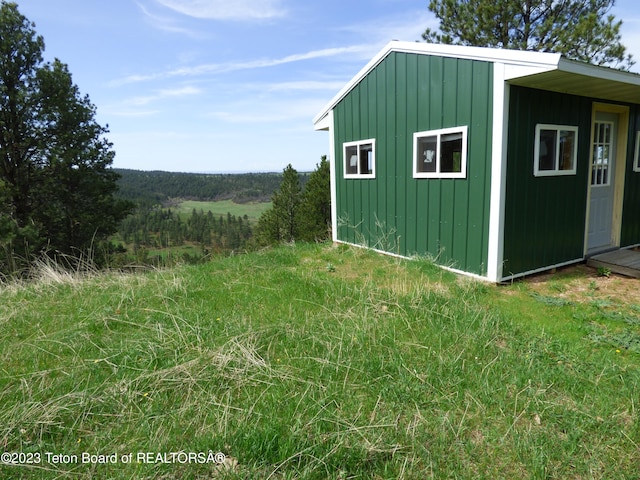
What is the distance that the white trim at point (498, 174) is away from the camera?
4.61 m

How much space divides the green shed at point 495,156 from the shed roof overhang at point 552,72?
2 cm

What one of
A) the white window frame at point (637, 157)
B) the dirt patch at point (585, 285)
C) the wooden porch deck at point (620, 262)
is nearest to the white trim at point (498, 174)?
the dirt patch at point (585, 285)

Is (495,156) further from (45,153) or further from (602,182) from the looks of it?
(45,153)

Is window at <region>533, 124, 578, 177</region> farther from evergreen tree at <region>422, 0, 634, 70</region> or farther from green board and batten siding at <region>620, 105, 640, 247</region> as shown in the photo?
evergreen tree at <region>422, 0, 634, 70</region>

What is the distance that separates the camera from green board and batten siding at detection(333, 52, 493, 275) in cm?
501

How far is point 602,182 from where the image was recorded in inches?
245

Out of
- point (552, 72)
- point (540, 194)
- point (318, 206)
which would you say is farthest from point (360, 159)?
point (318, 206)

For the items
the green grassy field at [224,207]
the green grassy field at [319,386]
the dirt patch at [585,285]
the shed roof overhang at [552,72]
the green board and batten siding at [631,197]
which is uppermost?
the shed roof overhang at [552,72]

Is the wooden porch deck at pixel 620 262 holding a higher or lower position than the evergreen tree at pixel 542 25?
lower

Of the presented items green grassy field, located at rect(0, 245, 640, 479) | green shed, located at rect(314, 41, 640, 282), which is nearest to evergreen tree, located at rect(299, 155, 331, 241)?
green shed, located at rect(314, 41, 640, 282)

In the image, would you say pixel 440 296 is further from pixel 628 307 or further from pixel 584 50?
pixel 584 50

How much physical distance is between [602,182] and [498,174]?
2.90 meters

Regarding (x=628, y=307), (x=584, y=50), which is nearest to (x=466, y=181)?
(x=628, y=307)

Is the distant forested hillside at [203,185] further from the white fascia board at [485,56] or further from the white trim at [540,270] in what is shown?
the white trim at [540,270]
